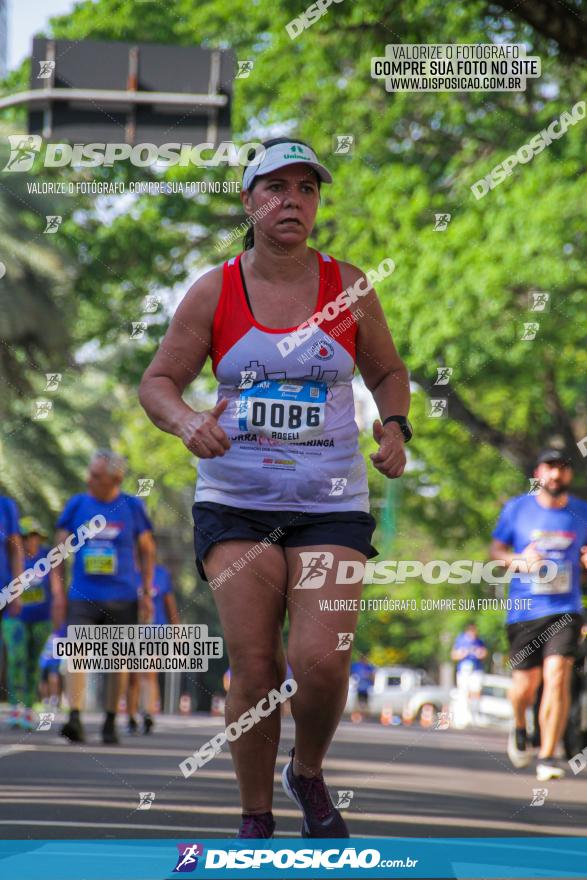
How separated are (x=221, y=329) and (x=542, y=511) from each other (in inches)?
191

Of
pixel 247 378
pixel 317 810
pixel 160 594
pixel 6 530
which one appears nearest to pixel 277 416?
pixel 247 378

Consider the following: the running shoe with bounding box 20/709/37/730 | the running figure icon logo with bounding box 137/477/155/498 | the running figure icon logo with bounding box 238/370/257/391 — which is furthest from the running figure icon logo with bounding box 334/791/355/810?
the running shoe with bounding box 20/709/37/730

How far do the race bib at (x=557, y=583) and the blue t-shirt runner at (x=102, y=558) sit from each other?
8.33ft

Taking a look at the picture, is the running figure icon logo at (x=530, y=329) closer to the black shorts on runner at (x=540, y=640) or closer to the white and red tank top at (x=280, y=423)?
the black shorts on runner at (x=540, y=640)

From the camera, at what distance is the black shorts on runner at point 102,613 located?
1025 centimetres

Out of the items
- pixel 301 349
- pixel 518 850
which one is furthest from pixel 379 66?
pixel 518 850

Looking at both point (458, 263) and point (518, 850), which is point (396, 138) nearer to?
point (458, 263)

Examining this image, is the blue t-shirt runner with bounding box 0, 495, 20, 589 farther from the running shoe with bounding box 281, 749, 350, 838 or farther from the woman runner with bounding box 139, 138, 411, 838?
the running shoe with bounding box 281, 749, 350, 838

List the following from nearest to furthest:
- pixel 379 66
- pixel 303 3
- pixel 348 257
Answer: pixel 379 66
pixel 303 3
pixel 348 257

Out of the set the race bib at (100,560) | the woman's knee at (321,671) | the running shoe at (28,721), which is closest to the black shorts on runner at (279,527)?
the woman's knee at (321,671)

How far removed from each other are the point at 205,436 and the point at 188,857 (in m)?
1.11

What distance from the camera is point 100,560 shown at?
10.4 m

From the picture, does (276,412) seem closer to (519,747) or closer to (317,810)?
(317,810)

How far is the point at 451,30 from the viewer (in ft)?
32.5
